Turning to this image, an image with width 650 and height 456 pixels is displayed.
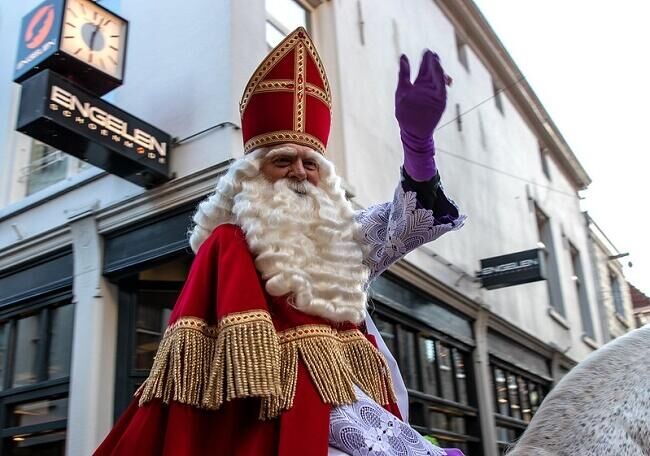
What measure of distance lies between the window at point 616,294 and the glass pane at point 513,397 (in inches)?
388

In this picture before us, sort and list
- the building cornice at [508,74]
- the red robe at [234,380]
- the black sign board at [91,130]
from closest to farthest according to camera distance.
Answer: the red robe at [234,380] < the black sign board at [91,130] < the building cornice at [508,74]

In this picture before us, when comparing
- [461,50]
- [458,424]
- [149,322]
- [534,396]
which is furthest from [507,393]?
[149,322]

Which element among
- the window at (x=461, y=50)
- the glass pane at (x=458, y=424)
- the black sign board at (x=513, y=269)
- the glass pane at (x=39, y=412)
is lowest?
the glass pane at (x=458, y=424)

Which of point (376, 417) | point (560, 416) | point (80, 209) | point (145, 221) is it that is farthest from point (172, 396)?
point (80, 209)

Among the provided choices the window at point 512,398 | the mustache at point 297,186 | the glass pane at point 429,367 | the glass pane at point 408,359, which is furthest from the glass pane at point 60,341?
the window at point 512,398

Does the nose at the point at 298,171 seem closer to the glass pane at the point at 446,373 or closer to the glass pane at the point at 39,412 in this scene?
the glass pane at the point at 39,412

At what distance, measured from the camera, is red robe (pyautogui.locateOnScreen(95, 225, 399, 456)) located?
1.90m

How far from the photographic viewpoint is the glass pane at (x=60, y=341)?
657cm

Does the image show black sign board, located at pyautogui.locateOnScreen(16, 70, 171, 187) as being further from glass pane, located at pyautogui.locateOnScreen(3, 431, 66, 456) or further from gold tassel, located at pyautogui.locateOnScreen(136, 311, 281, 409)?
gold tassel, located at pyautogui.locateOnScreen(136, 311, 281, 409)

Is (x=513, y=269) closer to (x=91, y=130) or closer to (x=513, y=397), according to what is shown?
(x=513, y=397)

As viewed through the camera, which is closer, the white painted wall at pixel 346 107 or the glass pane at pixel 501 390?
the white painted wall at pixel 346 107

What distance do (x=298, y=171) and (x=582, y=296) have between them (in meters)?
14.9

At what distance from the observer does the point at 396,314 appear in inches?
308

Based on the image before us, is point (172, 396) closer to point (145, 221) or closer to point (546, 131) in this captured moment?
point (145, 221)
